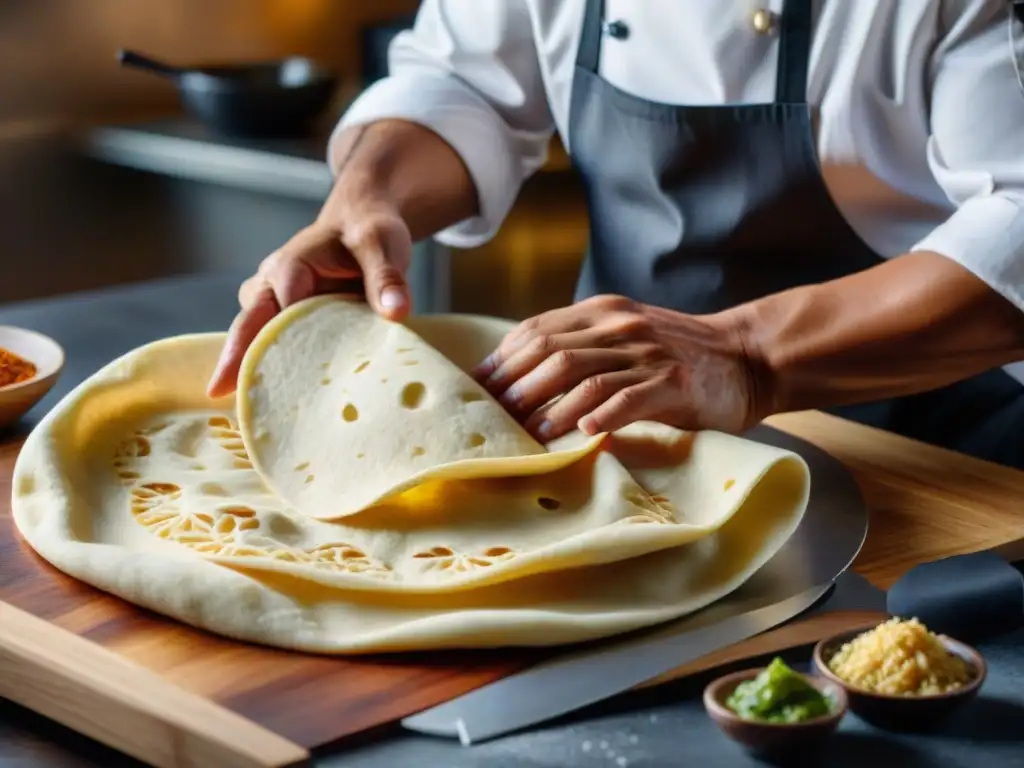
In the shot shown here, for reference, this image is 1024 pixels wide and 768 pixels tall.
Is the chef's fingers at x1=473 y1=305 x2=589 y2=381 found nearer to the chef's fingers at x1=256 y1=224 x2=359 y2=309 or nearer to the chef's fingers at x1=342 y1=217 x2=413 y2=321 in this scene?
the chef's fingers at x1=342 y1=217 x2=413 y2=321

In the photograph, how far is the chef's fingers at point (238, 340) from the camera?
1335 mm

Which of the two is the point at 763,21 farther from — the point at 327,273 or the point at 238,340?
the point at 238,340

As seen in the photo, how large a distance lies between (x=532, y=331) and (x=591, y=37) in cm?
54

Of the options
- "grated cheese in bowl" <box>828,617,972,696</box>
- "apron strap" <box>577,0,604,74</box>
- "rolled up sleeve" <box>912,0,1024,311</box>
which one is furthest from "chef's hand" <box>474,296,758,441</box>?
"apron strap" <box>577,0,604,74</box>

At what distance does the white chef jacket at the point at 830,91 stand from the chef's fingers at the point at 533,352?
35 cm

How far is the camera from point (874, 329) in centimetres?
133

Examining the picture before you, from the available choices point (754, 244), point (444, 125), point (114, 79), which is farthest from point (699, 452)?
point (114, 79)

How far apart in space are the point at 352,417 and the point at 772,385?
1.31 ft

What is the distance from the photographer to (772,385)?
1330 mm

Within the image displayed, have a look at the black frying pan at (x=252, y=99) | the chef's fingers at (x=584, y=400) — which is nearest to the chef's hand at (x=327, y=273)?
the chef's fingers at (x=584, y=400)

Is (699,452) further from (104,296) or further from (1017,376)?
(104,296)

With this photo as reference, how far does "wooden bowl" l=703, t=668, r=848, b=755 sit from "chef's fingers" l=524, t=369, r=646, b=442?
0.41 meters

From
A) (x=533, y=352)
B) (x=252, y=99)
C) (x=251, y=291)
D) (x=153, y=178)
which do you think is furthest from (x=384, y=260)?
(x=153, y=178)

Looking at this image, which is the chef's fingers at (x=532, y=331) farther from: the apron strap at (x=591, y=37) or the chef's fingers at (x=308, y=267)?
the apron strap at (x=591, y=37)
